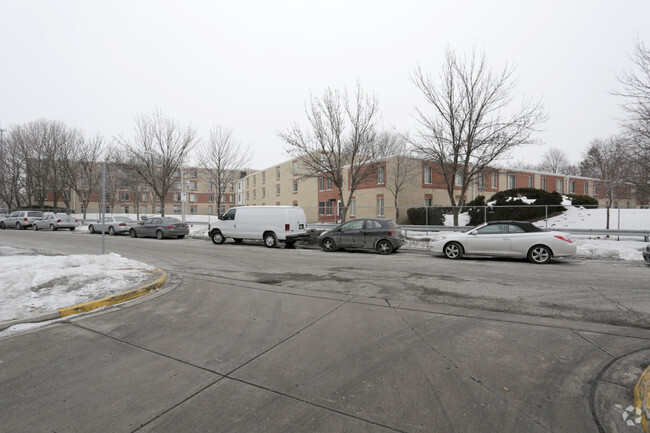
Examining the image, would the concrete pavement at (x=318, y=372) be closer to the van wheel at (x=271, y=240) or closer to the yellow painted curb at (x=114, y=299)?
the yellow painted curb at (x=114, y=299)

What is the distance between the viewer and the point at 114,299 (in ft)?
19.4

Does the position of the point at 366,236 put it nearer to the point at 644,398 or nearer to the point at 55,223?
the point at 644,398

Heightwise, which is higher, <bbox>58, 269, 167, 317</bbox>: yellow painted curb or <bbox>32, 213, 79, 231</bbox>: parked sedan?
<bbox>32, 213, 79, 231</bbox>: parked sedan

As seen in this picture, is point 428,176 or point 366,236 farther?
point 428,176

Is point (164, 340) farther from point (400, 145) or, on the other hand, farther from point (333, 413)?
point (400, 145)

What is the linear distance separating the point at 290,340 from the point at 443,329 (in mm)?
2140

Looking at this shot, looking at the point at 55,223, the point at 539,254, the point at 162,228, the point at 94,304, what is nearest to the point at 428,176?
the point at 539,254

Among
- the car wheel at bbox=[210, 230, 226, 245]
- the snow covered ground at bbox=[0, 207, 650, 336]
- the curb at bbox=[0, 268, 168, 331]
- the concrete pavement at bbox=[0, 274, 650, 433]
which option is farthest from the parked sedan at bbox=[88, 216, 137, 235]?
the concrete pavement at bbox=[0, 274, 650, 433]

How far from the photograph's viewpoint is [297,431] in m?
2.46

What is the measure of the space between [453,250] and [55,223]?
107ft

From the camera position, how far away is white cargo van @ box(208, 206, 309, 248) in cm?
1593

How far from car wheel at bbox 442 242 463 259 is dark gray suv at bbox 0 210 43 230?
1387 inches

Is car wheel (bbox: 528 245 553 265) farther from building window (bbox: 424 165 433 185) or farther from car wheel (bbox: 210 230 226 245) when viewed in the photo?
building window (bbox: 424 165 433 185)

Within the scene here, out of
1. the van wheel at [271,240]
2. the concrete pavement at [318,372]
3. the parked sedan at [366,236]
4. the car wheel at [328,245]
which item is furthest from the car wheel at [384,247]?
A: the concrete pavement at [318,372]
